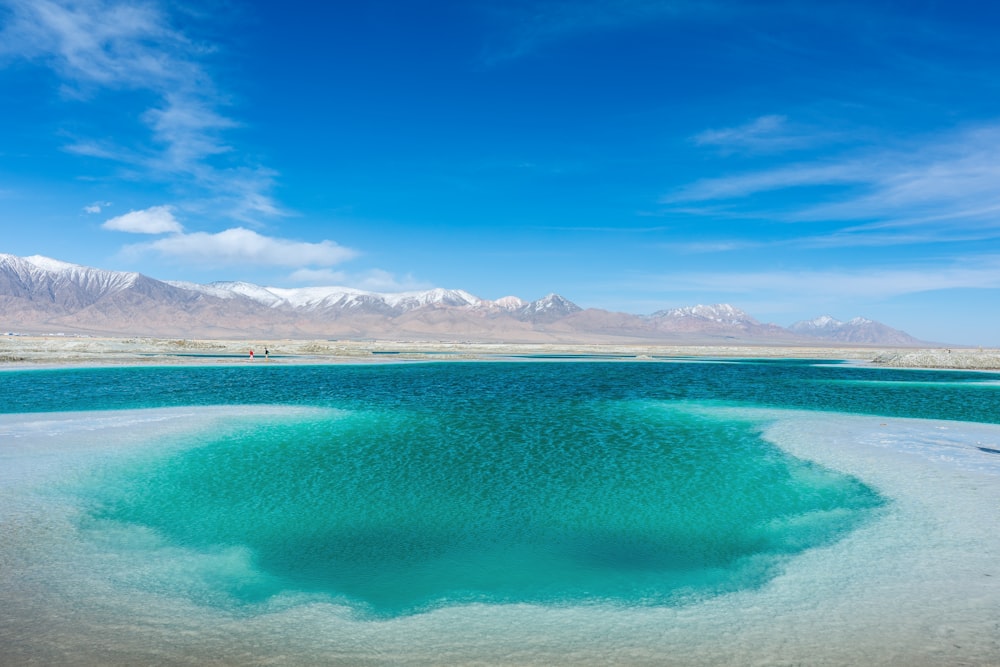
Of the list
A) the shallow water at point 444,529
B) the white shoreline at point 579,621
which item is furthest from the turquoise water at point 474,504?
the white shoreline at point 579,621

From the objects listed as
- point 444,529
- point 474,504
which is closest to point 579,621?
point 444,529

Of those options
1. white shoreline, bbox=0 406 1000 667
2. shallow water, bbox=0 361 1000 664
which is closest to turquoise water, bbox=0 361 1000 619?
shallow water, bbox=0 361 1000 664

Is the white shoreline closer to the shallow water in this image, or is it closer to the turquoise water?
the shallow water

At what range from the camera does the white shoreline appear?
352 inches

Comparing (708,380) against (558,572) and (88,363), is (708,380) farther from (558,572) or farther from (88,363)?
(88,363)

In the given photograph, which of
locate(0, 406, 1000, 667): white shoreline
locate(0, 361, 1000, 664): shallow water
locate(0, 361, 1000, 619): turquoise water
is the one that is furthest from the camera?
locate(0, 361, 1000, 619): turquoise water

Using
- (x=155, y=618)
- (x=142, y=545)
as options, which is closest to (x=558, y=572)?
(x=155, y=618)

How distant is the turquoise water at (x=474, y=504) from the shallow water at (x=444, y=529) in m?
0.09

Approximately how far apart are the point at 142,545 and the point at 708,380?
179 feet

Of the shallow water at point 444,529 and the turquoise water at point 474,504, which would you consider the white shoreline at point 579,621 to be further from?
the turquoise water at point 474,504

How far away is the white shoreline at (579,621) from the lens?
8930 millimetres

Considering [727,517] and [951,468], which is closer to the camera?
[727,517]

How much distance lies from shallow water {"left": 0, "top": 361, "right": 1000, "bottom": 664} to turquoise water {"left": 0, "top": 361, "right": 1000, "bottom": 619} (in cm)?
A: 9

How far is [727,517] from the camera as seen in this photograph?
1606 cm
